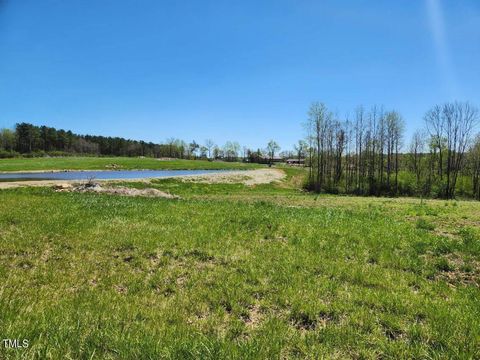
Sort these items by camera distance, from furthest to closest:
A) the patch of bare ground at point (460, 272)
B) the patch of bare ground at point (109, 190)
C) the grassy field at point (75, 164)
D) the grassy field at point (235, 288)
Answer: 1. the grassy field at point (75, 164)
2. the patch of bare ground at point (109, 190)
3. the patch of bare ground at point (460, 272)
4. the grassy field at point (235, 288)

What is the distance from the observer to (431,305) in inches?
247

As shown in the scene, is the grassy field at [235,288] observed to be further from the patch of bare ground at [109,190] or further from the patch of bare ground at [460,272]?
the patch of bare ground at [109,190]

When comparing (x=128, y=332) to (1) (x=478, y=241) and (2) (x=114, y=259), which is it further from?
(1) (x=478, y=241)

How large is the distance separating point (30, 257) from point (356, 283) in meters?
8.46

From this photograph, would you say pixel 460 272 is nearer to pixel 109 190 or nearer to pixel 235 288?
pixel 235 288

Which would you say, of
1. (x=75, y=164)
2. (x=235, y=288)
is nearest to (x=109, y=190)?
(x=235, y=288)

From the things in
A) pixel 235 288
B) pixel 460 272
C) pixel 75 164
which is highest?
pixel 75 164

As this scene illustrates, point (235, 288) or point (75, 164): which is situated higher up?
point (75, 164)

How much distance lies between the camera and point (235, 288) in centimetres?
698

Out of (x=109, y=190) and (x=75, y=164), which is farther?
(x=75, y=164)

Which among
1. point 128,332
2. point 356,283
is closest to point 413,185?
point 356,283

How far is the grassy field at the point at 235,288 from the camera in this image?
14.9ft

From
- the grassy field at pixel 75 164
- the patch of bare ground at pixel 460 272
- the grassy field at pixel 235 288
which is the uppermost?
the grassy field at pixel 75 164

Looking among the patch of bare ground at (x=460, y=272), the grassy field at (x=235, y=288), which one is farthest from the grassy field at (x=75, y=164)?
the patch of bare ground at (x=460, y=272)
